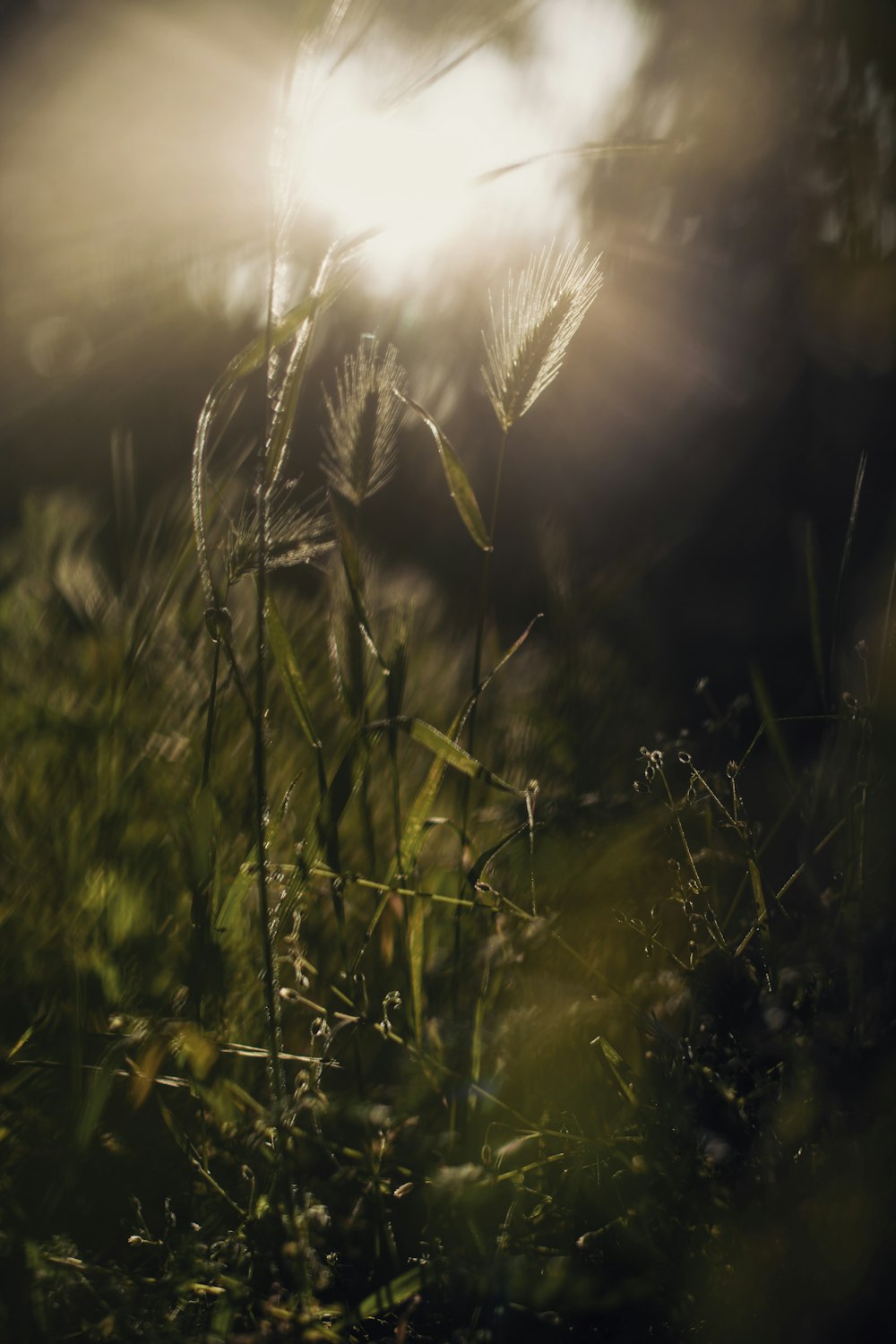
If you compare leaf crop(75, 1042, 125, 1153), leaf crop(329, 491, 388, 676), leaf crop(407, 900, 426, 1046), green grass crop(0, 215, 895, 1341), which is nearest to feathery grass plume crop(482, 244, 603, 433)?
green grass crop(0, 215, 895, 1341)

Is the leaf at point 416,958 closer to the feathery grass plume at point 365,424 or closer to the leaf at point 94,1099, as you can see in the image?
the leaf at point 94,1099

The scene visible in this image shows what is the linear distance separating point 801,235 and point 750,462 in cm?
36

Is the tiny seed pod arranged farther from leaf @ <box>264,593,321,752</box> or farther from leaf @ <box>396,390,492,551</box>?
leaf @ <box>396,390,492,551</box>

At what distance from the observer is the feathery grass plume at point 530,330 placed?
1.98 ft

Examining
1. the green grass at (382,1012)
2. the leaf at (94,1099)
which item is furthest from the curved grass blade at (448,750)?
the leaf at (94,1099)

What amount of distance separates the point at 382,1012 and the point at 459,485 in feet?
1.22

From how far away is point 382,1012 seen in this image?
2.03 feet

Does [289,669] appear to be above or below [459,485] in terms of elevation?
below

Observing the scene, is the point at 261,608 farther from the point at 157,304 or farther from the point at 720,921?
the point at 157,304

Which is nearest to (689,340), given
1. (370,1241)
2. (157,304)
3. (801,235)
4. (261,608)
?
(801,235)

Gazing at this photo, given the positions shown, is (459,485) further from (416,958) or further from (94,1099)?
(94,1099)

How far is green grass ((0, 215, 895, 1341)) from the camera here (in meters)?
0.47

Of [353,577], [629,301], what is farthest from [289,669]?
[629,301]

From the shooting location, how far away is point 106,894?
1.92 feet
